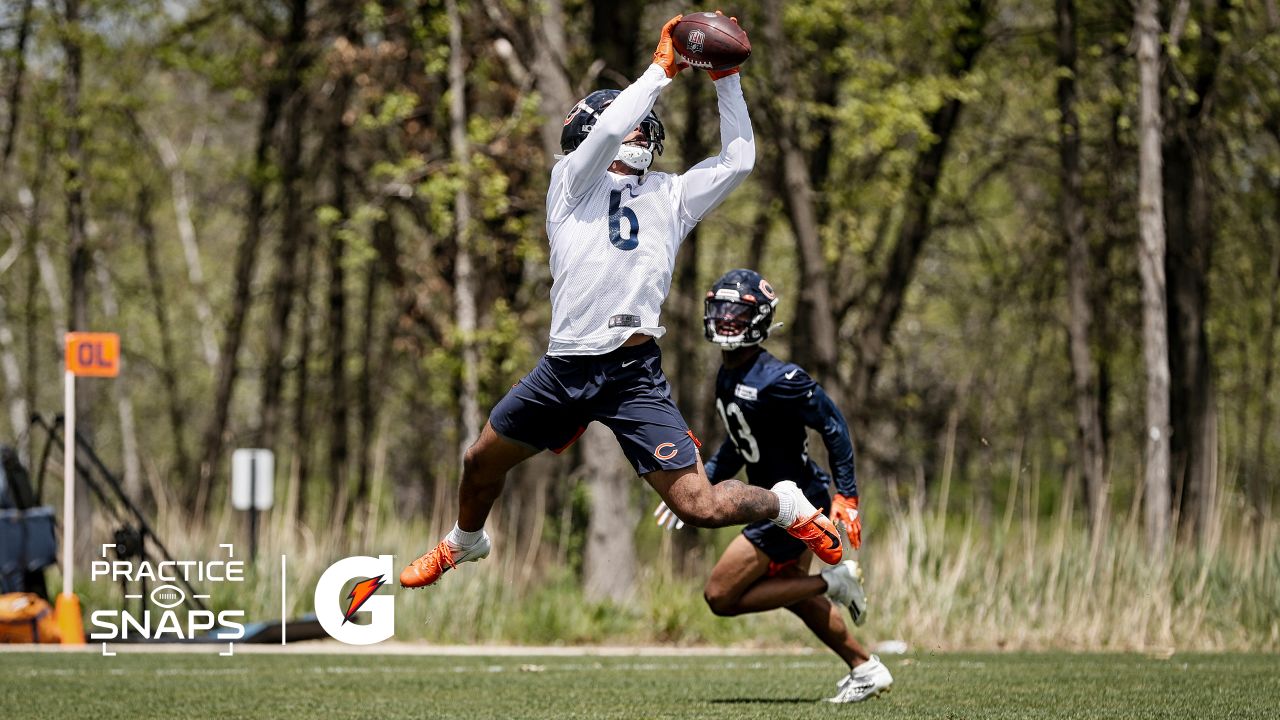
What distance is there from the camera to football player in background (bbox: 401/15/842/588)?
6262 millimetres

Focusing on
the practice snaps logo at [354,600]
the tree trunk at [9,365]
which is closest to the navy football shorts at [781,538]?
the practice snaps logo at [354,600]

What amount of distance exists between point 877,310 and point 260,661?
446 inches

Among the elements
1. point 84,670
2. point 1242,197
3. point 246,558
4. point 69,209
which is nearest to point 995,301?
point 1242,197

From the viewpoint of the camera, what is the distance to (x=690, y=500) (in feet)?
20.7

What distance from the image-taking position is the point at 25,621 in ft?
38.9

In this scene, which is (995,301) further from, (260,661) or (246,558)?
(260,661)

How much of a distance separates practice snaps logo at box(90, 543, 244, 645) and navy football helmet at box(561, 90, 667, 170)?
6.64 meters

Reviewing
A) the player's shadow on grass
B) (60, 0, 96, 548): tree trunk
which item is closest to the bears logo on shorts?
the player's shadow on grass

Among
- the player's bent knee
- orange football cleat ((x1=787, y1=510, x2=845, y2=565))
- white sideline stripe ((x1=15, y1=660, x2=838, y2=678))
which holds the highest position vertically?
orange football cleat ((x1=787, y1=510, x2=845, y2=565))

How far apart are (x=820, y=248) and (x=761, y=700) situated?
9463 mm

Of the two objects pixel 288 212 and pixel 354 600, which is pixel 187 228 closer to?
pixel 288 212

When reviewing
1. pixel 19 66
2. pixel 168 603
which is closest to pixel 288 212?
pixel 19 66

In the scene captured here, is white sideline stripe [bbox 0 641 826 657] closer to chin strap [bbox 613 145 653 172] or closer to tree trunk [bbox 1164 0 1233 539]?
chin strap [bbox 613 145 653 172]

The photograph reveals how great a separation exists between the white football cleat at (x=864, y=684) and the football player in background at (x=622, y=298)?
1498mm
